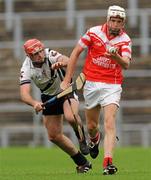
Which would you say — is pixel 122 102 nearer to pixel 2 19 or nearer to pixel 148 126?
pixel 148 126

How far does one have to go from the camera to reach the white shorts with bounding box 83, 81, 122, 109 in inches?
613

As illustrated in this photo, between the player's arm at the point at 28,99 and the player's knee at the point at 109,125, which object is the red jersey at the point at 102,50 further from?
the player's arm at the point at 28,99

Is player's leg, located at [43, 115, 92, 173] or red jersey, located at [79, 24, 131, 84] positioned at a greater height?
red jersey, located at [79, 24, 131, 84]

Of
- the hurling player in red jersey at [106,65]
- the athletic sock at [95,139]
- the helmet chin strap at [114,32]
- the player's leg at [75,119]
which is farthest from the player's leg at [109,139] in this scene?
the athletic sock at [95,139]

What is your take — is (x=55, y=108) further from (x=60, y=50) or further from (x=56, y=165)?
(x=60, y=50)

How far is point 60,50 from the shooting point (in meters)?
29.3

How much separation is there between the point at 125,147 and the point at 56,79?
1070cm

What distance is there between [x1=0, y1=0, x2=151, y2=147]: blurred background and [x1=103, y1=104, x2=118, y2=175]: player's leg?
11747 mm

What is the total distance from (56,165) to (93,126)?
324 cm

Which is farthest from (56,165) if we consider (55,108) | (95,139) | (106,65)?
(106,65)

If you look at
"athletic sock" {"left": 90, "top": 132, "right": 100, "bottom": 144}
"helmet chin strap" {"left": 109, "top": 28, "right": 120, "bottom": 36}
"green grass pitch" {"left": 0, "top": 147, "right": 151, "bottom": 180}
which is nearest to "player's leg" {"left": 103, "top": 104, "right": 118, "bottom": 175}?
"green grass pitch" {"left": 0, "top": 147, "right": 151, "bottom": 180}

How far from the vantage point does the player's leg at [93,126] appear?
1634cm

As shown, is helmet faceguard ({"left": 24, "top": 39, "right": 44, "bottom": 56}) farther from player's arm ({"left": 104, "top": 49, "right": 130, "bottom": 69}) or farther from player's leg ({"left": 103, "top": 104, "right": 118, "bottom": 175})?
player's leg ({"left": 103, "top": 104, "right": 118, "bottom": 175})

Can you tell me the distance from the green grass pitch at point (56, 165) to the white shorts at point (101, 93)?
975 millimetres
